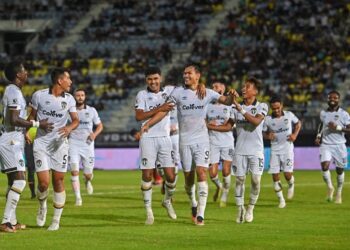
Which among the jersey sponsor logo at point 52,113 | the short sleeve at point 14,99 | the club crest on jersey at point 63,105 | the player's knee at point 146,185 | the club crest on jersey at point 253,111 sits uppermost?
the short sleeve at point 14,99

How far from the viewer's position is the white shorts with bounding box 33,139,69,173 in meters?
17.5

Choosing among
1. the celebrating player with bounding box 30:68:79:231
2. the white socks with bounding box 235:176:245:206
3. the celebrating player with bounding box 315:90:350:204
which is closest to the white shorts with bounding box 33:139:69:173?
the celebrating player with bounding box 30:68:79:231

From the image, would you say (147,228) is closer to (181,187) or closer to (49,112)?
(49,112)

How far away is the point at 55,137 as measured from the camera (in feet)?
57.8

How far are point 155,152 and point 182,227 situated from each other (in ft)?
5.40

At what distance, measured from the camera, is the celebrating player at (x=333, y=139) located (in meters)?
26.5

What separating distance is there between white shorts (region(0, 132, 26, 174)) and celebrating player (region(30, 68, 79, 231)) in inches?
14.6

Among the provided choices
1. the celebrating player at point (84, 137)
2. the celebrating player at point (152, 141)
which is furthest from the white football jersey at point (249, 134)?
the celebrating player at point (84, 137)

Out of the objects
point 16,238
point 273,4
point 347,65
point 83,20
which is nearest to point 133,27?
point 83,20

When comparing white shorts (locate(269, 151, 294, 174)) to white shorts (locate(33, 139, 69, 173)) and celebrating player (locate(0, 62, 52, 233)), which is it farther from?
celebrating player (locate(0, 62, 52, 233))

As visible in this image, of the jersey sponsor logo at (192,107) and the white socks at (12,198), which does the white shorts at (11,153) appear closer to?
the white socks at (12,198)

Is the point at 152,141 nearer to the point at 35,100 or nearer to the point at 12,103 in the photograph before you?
the point at 35,100

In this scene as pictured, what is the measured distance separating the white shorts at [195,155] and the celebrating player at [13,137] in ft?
9.55

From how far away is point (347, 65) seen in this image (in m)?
52.9
